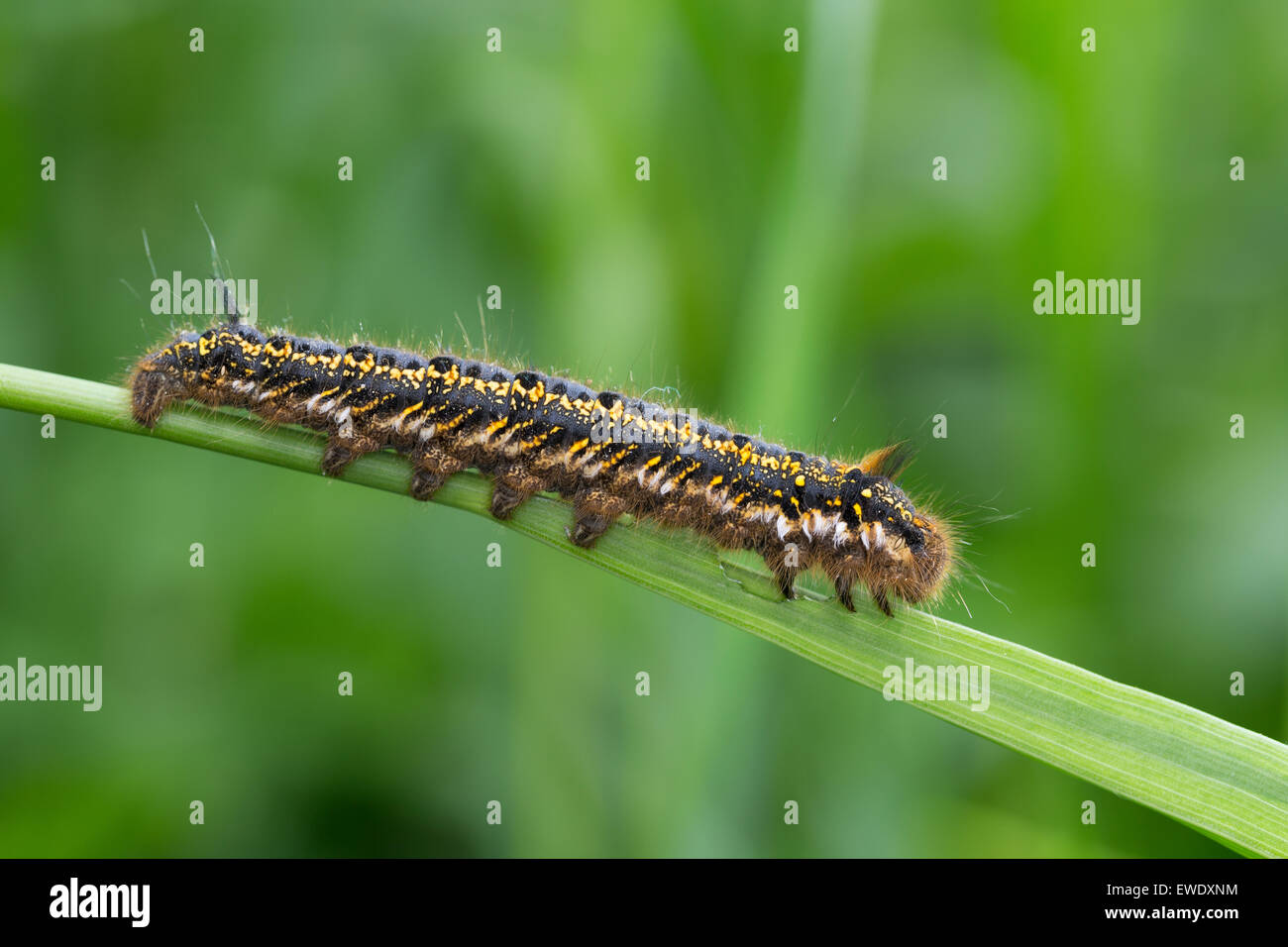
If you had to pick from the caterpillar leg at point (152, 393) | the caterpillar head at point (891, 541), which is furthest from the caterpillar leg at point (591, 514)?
the caterpillar leg at point (152, 393)

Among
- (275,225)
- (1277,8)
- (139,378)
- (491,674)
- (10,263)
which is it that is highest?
(1277,8)

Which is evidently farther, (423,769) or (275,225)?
(275,225)

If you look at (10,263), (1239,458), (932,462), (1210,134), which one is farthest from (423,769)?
(1210,134)

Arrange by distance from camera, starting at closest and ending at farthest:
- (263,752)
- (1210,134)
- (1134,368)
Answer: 1. (263,752)
2. (1134,368)
3. (1210,134)

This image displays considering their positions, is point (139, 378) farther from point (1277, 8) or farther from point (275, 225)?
point (1277, 8)

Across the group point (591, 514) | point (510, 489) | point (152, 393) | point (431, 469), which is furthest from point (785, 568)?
point (152, 393)

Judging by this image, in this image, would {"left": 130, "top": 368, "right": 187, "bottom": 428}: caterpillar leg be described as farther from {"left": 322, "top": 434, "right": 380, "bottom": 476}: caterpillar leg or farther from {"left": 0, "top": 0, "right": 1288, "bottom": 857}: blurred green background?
{"left": 0, "top": 0, "right": 1288, "bottom": 857}: blurred green background
